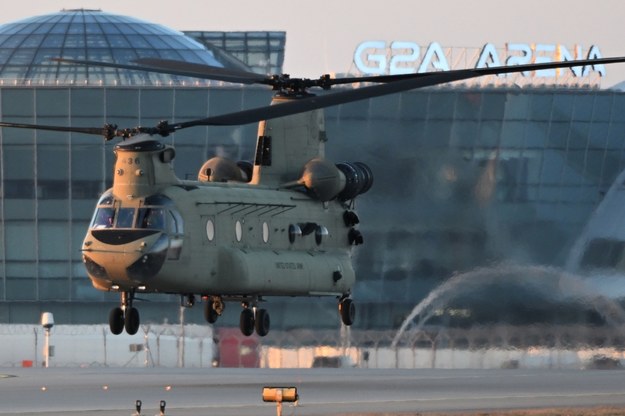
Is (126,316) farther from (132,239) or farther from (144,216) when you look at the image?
(144,216)

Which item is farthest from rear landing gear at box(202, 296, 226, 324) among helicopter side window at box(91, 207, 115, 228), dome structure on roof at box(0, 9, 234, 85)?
dome structure on roof at box(0, 9, 234, 85)

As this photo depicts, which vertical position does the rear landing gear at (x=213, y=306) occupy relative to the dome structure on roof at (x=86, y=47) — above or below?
below

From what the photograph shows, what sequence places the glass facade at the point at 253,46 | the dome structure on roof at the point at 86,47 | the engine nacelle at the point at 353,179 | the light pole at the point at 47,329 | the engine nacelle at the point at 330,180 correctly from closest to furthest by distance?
the engine nacelle at the point at 330,180, the engine nacelle at the point at 353,179, the light pole at the point at 47,329, the dome structure on roof at the point at 86,47, the glass facade at the point at 253,46

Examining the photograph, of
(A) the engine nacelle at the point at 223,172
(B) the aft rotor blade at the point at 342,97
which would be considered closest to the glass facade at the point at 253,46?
(A) the engine nacelle at the point at 223,172

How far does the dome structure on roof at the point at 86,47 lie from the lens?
384 feet

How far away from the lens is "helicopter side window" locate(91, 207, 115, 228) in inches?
1969

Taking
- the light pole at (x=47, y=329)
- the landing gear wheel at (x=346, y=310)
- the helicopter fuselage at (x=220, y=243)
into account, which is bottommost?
the light pole at (x=47, y=329)

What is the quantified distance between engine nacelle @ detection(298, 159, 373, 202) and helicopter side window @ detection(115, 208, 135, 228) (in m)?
8.72

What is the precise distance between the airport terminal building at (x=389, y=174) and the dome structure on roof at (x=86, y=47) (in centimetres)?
833

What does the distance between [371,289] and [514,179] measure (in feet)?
37.3

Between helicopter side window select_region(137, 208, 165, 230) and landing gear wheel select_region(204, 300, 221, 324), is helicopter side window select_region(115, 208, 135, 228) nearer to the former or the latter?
helicopter side window select_region(137, 208, 165, 230)

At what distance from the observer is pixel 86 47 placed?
121938mm

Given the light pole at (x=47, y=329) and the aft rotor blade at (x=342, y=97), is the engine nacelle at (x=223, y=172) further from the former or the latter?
the light pole at (x=47, y=329)

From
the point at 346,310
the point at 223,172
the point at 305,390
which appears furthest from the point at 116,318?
the point at 305,390
